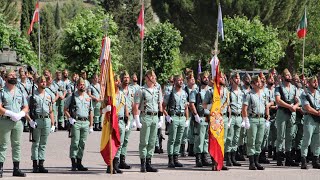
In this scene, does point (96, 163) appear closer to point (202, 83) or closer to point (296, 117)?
point (202, 83)

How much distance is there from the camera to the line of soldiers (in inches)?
598

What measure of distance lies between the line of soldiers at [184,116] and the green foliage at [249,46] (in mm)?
25082

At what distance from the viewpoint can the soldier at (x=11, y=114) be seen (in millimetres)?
14192

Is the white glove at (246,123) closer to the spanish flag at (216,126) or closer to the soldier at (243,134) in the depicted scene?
the spanish flag at (216,126)

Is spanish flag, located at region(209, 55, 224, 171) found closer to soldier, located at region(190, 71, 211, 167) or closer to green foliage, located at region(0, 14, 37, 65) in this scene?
soldier, located at region(190, 71, 211, 167)

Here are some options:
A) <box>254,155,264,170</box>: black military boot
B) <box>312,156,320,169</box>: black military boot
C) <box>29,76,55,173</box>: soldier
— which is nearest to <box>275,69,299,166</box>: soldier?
<box>312,156,320,169</box>: black military boot

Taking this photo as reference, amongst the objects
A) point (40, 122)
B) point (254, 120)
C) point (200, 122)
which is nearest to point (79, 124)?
point (40, 122)

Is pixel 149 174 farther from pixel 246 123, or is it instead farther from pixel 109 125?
pixel 246 123

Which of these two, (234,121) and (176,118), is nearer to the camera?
(176,118)

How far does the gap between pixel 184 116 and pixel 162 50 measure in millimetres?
28706

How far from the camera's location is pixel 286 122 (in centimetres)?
1719

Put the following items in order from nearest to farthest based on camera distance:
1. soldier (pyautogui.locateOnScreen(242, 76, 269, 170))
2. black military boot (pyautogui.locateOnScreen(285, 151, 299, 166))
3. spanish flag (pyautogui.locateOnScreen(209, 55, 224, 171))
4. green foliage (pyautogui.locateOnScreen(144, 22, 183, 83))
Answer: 1. spanish flag (pyautogui.locateOnScreen(209, 55, 224, 171))
2. soldier (pyautogui.locateOnScreen(242, 76, 269, 170))
3. black military boot (pyautogui.locateOnScreen(285, 151, 299, 166))
4. green foliage (pyautogui.locateOnScreen(144, 22, 183, 83))

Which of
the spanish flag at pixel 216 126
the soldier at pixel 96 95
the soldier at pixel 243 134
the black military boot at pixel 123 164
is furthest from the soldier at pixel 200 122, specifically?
the soldier at pixel 96 95

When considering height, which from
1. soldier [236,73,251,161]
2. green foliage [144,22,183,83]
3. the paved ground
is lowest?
the paved ground
